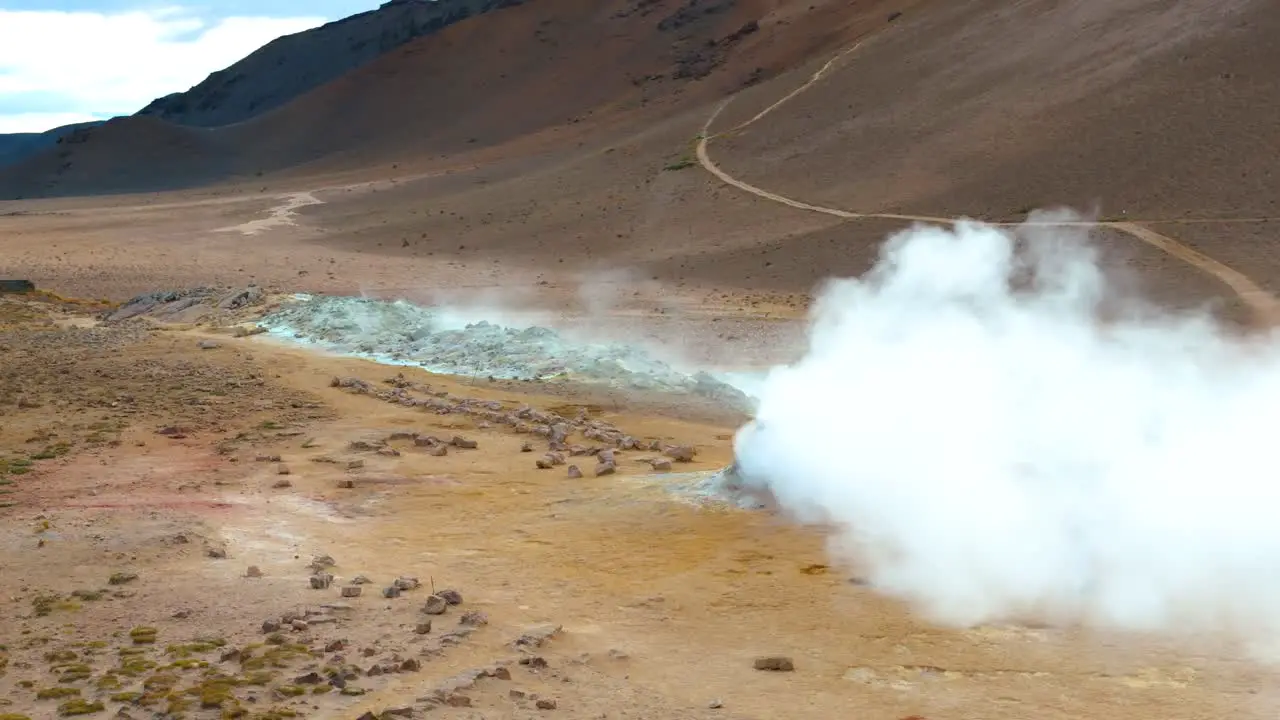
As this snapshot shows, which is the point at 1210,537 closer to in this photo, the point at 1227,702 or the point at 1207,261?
the point at 1227,702

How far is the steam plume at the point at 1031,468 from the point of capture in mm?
8898

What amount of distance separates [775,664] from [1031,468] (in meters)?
3.80

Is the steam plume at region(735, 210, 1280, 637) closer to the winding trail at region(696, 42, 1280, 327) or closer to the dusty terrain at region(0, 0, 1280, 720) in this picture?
the dusty terrain at region(0, 0, 1280, 720)

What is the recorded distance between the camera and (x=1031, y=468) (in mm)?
10648

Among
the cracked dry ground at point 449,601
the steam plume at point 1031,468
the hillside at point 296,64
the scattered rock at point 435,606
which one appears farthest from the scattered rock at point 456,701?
the hillside at point 296,64

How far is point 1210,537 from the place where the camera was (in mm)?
9203

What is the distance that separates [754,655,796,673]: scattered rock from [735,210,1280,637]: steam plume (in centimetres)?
134

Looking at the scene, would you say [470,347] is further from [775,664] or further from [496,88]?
[496,88]

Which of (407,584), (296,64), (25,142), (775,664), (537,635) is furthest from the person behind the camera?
(25,142)

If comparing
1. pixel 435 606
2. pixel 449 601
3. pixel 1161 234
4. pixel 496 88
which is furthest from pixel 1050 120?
pixel 496 88

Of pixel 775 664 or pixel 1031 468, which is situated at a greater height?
pixel 1031 468

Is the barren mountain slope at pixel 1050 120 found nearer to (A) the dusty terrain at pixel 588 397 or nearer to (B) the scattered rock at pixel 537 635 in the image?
(A) the dusty terrain at pixel 588 397

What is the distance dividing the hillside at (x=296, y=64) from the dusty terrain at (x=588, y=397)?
129 ft

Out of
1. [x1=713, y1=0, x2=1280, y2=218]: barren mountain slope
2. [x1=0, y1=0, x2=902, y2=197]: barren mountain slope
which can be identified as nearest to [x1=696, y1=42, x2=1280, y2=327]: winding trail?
[x1=713, y1=0, x2=1280, y2=218]: barren mountain slope
